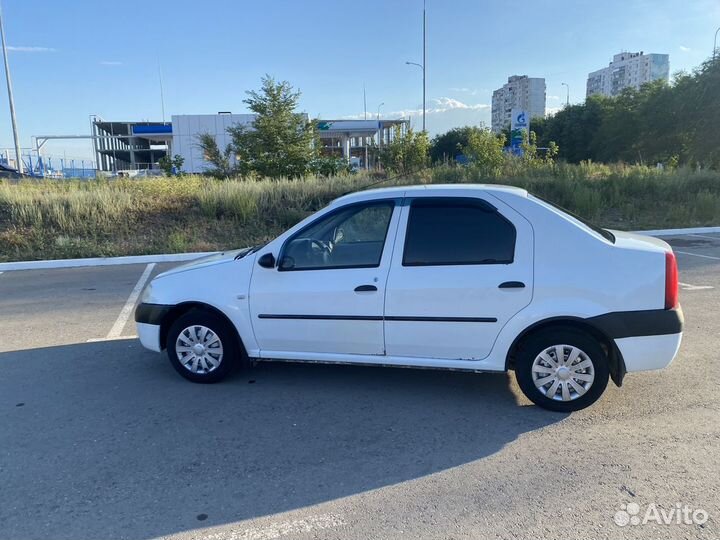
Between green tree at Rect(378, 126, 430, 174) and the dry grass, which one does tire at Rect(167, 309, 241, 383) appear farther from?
green tree at Rect(378, 126, 430, 174)

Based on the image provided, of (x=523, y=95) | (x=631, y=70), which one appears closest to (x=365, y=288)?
(x=631, y=70)

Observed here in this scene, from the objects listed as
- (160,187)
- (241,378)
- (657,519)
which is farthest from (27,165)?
(657,519)

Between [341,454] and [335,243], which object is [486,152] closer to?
[335,243]

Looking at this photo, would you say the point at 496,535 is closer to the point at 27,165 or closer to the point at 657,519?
the point at 657,519

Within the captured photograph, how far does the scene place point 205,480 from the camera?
3148 millimetres

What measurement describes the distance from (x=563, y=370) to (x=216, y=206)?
11798mm

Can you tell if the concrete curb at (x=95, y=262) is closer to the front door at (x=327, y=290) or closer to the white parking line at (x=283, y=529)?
the front door at (x=327, y=290)

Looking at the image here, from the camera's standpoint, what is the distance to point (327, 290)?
4102 mm

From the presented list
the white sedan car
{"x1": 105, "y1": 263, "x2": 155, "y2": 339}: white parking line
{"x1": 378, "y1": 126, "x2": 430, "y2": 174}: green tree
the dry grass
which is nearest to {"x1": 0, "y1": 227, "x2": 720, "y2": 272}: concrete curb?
the dry grass

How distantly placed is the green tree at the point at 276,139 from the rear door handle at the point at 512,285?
65.1 ft

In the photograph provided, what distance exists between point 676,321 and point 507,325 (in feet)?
3.89

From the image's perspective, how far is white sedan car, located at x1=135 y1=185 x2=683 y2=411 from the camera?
3.72 meters

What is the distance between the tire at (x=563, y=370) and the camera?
3.77 meters

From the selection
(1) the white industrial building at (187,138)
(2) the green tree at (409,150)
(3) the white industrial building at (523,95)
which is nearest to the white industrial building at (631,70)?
(3) the white industrial building at (523,95)
